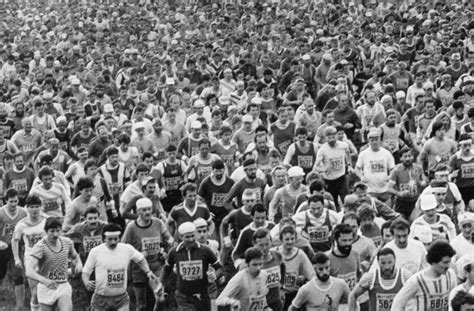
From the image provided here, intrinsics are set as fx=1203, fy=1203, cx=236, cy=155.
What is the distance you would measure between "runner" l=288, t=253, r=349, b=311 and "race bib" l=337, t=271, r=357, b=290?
0.74 meters

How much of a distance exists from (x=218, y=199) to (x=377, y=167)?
7.90 ft

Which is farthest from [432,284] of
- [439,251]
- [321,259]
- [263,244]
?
[263,244]

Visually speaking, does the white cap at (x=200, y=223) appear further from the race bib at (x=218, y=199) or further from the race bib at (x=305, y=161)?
the race bib at (x=305, y=161)

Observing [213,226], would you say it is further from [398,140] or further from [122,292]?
[398,140]

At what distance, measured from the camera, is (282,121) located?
19.9 meters

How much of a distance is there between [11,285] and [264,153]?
4192 mm

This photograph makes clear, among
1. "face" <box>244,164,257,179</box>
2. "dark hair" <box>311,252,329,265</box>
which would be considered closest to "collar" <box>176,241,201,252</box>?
"dark hair" <box>311,252,329,265</box>

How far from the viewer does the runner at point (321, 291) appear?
1231 centimetres

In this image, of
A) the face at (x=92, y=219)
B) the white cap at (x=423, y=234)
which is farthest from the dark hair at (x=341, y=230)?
the face at (x=92, y=219)

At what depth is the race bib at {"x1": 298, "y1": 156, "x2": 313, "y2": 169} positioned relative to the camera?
18.0 meters

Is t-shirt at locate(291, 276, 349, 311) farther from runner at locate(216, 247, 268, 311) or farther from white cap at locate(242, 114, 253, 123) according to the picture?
white cap at locate(242, 114, 253, 123)

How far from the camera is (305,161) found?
18.0 metres

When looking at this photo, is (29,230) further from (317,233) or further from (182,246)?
(317,233)

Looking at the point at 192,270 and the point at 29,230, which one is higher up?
the point at 29,230
